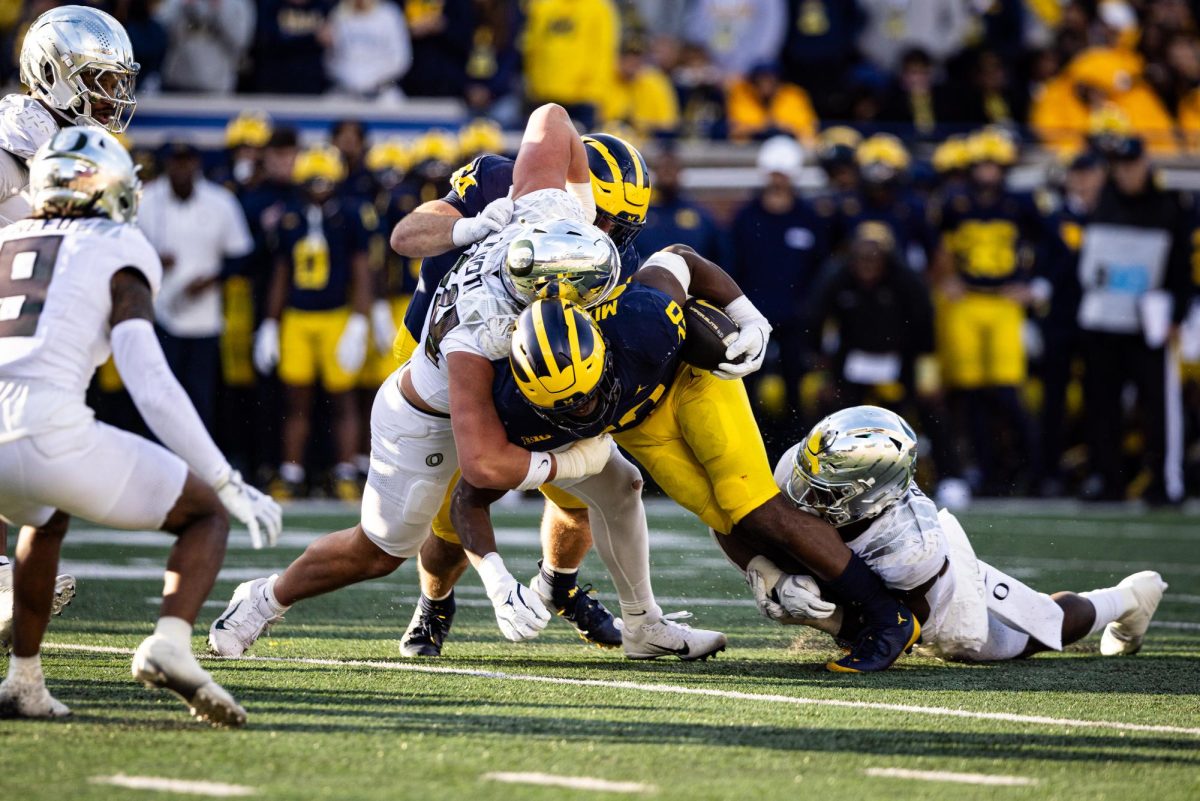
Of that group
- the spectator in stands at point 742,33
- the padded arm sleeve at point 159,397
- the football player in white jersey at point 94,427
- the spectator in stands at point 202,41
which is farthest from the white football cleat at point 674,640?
the spectator in stands at point 742,33

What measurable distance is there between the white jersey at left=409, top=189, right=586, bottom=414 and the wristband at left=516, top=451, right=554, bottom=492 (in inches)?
10.5

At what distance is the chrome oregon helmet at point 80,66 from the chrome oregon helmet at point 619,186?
52.4 inches

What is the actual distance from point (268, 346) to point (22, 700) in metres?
6.23

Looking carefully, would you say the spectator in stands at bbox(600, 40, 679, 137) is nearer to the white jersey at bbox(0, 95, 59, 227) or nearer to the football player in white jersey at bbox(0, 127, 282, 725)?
the white jersey at bbox(0, 95, 59, 227)

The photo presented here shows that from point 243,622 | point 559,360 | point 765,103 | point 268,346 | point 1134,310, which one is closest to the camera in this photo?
point 559,360

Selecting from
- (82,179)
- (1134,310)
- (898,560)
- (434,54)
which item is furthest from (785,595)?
(434,54)

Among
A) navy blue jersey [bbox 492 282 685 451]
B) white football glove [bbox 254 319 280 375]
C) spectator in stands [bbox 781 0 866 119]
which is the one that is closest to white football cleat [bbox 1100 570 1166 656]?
navy blue jersey [bbox 492 282 685 451]

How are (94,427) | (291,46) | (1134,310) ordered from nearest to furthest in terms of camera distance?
(94,427), (1134,310), (291,46)

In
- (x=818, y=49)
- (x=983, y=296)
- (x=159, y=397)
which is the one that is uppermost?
(x=818, y=49)

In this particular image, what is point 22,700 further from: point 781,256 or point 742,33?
point 742,33

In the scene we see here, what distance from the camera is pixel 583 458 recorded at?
4.53 metres

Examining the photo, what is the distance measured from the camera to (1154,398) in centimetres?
1027

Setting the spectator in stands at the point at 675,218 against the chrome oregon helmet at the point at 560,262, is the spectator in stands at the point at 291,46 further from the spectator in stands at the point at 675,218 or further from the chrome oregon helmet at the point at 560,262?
the chrome oregon helmet at the point at 560,262

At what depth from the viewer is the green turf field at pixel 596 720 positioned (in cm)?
324
